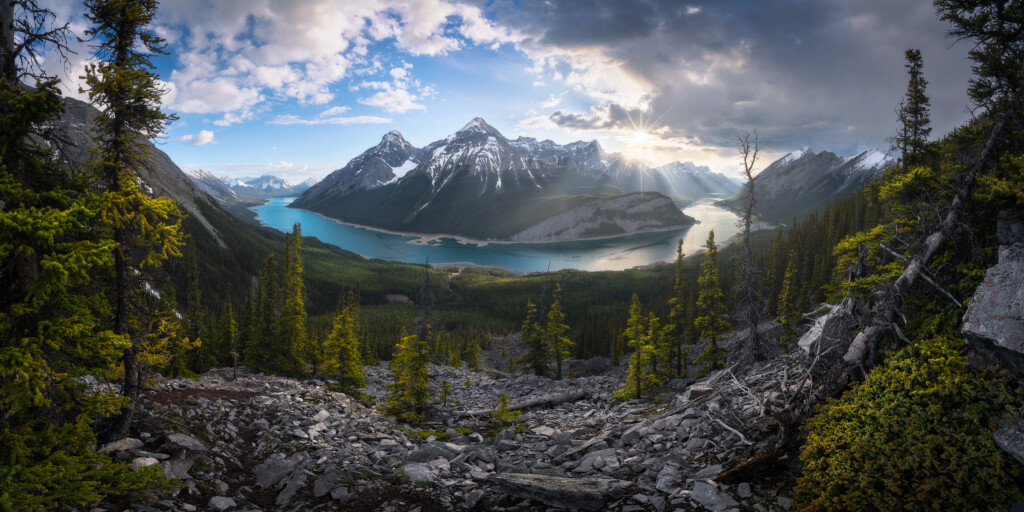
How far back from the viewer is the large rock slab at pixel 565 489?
938 centimetres

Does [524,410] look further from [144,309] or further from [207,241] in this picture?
[207,241]

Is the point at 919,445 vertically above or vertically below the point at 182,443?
above

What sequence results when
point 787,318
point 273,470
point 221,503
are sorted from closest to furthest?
point 221,503
point 273,470
point 787,318

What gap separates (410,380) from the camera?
881 inches

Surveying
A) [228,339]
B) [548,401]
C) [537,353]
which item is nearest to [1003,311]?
[548,401]

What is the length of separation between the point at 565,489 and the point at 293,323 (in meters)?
30.3

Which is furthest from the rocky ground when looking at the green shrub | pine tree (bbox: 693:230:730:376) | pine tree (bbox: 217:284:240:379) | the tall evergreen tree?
the tall evergreen tree

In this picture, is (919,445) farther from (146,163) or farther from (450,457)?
(146,163)

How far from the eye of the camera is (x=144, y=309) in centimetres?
1157

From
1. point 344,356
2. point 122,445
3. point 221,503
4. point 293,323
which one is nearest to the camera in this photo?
point 221,503

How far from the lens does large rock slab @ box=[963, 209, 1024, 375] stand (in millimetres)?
7773

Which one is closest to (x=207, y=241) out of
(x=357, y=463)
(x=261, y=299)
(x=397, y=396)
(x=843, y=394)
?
(x=261, y=299)

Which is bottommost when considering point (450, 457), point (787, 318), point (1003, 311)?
point (450, 457)

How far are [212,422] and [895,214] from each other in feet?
81.0
